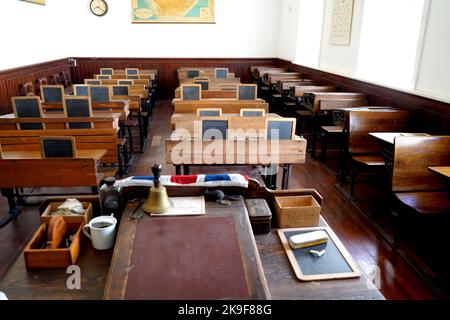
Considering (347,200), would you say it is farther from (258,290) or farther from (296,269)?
(258,290)

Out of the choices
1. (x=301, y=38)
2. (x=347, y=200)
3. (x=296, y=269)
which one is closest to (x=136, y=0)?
(x=301, y=38)

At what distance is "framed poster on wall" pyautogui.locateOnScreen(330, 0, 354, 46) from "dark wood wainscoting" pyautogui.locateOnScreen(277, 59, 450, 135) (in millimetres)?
729

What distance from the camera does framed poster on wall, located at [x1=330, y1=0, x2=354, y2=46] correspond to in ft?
18.3

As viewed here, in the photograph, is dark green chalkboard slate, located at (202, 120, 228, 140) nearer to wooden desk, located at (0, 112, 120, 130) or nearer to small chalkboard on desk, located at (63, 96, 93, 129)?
wooden desk, located at (0, 112, 120, 130)

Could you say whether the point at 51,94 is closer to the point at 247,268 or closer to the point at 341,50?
the point at 341,50

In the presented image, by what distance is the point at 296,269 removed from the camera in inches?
51.1

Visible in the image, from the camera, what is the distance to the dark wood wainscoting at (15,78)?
581 centimetres

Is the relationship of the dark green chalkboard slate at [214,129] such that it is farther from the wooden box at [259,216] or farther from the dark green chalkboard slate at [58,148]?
the wooden box at [259,216]

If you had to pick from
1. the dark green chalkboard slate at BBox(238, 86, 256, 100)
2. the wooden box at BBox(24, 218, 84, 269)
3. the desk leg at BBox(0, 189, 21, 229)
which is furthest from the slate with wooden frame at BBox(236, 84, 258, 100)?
the wooden box at BBox(24, 218, 84, 269)

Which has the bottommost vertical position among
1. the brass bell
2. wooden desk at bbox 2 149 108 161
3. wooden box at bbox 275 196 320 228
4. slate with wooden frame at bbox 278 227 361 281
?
wooden desk at bbox 2 149 108 161

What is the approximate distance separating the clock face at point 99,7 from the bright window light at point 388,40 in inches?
289

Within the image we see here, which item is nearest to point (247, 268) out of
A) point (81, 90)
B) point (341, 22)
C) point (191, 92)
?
point (191, 92)

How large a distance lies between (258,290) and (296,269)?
36 centimetres

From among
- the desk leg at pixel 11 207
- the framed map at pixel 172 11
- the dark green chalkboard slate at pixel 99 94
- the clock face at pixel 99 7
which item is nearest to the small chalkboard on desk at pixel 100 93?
the dark green chalkboard slate at pixel 99 94
